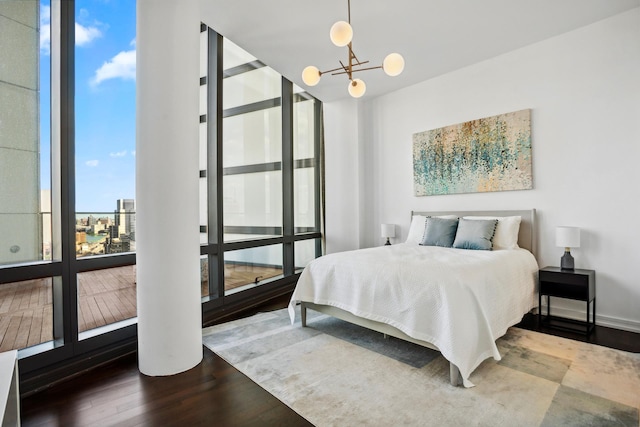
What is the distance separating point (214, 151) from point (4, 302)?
2.15 metres

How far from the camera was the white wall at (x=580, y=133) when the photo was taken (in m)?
3.02

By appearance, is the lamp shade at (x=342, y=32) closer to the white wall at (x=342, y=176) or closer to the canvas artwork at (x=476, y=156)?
the canvas artwork at (x=476, y=156)

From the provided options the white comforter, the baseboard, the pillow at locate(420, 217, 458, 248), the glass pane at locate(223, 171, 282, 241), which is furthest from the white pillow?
the glass pane at locate(223, 171, 282, 241)

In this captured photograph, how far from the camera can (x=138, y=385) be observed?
2131mm

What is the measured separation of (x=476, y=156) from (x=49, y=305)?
14.8ft

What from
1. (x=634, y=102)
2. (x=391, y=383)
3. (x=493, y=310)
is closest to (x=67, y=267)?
(x=391, y=383)

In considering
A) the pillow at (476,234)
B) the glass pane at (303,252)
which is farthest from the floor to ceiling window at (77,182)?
the pillow at (476,234)

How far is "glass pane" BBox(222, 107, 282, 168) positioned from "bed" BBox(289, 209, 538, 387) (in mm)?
1843

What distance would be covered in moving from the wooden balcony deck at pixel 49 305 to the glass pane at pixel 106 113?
29 centimetres

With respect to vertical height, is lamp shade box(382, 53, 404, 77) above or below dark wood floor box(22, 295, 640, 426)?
above

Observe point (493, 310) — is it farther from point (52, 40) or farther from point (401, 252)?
point (52, 40)

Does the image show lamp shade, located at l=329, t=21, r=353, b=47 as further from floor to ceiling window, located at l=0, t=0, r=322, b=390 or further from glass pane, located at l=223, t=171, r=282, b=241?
glass pane, located at l=223, t=171, r=282, b=241

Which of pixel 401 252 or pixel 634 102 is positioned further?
pixel 401 252

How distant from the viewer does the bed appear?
207 centimetres
